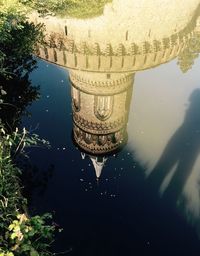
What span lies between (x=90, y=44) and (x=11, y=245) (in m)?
9.72

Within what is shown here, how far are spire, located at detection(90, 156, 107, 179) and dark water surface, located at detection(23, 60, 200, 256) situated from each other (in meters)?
0.14

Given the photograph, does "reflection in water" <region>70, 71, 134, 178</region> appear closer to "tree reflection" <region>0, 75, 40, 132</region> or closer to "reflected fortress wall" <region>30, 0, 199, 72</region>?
"reflected fortress wall" <region>30, 0, 199, 72</region>

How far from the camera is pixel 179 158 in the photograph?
10.4 m

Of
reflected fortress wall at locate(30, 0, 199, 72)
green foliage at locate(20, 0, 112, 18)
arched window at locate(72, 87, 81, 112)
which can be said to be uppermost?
green foliage at locate(20, 0, 112, 18)

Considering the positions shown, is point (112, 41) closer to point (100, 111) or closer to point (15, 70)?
point (100, 111)

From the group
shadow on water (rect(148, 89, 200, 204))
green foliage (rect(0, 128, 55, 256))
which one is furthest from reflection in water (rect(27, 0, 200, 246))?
green foliage (rect(0, 128, 55, 256))

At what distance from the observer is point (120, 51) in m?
13.0

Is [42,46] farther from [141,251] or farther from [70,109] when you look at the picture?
[141,251]

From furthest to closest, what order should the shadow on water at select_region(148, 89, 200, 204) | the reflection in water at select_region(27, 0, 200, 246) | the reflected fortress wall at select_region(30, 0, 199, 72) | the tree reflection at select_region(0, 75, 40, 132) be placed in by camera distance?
the reflected fortress wall at select_region(30, 0, 199, 72), the reflection in water at select_region(27, 0, 200, 246), the tree reflection at select_region(0, 75, 40, 132), the shadow on water at select_region(148, 89, 200, 204)

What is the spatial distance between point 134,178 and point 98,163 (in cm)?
111

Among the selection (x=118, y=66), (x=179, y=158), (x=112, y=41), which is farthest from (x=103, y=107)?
(x=112, y=41)

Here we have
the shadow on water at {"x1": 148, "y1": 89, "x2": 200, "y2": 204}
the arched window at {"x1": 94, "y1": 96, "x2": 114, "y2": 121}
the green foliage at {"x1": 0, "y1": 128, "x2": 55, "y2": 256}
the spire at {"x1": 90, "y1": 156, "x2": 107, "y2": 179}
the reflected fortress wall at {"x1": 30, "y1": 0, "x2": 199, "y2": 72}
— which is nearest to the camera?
the green foliage at {"x1": 0, "y1": 128, "x2": 55, "y2": 256}

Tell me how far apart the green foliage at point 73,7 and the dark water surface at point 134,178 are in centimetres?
256

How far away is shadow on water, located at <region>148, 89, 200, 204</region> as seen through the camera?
31.3ft
